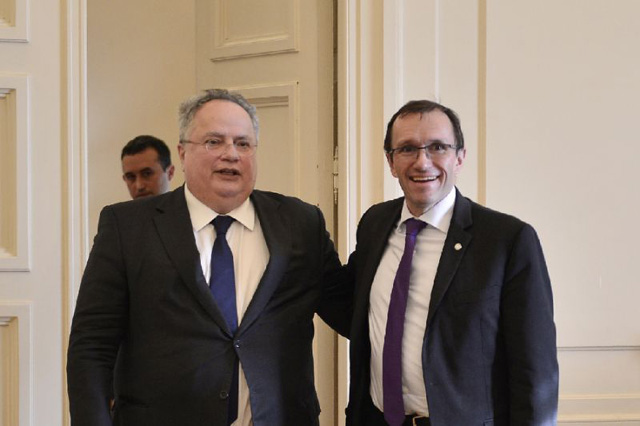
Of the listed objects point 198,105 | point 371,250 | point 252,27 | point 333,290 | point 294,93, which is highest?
point 252,27

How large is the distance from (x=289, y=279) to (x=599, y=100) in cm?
144

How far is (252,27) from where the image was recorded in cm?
311

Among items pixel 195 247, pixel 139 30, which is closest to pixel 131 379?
pixel 195 247

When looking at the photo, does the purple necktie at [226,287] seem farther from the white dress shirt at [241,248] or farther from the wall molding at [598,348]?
the wall molding at [598,348]

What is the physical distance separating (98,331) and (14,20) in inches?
46.6

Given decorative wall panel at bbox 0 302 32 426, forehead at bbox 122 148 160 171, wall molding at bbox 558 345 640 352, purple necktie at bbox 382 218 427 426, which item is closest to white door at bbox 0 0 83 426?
decorative wall panel at bbox 0 302 32 426

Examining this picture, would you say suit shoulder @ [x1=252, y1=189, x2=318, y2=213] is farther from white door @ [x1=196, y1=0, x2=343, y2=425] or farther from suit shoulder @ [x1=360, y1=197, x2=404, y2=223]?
white door @ [x1=196, y1=0, x2=343, y2=425]

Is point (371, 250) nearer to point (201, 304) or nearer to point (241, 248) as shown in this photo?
point (241, 248)

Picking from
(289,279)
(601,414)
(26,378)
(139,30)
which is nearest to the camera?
(289,279)

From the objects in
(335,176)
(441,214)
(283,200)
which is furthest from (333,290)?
(335,176)

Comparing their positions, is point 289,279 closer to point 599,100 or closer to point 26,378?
point 26,378

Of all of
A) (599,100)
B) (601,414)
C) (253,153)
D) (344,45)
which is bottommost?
(601,414)

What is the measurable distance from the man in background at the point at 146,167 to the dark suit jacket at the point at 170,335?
1.10m

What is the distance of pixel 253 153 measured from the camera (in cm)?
197
